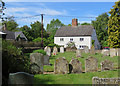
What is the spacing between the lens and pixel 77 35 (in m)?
46.5

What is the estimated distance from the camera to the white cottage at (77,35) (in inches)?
1782

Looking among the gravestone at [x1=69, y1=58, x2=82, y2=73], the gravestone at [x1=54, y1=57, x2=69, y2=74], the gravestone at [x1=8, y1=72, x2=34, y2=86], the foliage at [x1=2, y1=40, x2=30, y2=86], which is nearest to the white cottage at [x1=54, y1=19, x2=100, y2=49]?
the gravestone at [x1=69, y1=58, x2=82, y2=73]

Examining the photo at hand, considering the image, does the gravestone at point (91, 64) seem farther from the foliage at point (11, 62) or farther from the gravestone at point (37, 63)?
the foliage at point (11, 62)

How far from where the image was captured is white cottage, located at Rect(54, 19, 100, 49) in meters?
45.3

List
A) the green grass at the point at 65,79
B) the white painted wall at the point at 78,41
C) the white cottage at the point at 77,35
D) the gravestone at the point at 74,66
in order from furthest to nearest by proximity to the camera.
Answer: the white cottage at the point at 77,35 → the white painted wall at the point at 78,41 → the gravestone at the point at 74,66 → the green grass at the point at 65,79

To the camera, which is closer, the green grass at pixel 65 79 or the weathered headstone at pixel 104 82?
the weathered headstone at pixel 104 82

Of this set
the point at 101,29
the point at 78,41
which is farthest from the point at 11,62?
the point at 101,29

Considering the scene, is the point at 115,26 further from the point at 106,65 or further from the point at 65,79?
the point at 65,79

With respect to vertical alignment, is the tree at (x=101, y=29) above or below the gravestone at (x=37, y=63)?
above

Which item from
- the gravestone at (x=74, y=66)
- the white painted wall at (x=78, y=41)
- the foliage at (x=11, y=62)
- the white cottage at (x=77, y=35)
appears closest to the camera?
the foliage at (x=11, y=62)

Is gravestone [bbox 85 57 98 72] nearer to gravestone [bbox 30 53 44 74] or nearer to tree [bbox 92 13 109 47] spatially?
gravestone [bbox 30 53 44 74]

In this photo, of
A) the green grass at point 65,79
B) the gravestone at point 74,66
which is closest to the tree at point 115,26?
the gravestone at point 74,66

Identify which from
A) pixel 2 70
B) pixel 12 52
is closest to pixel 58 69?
pixel 12 52

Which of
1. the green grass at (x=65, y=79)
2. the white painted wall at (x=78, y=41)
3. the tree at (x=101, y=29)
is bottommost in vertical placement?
the green grass at (x=65, y=79)
